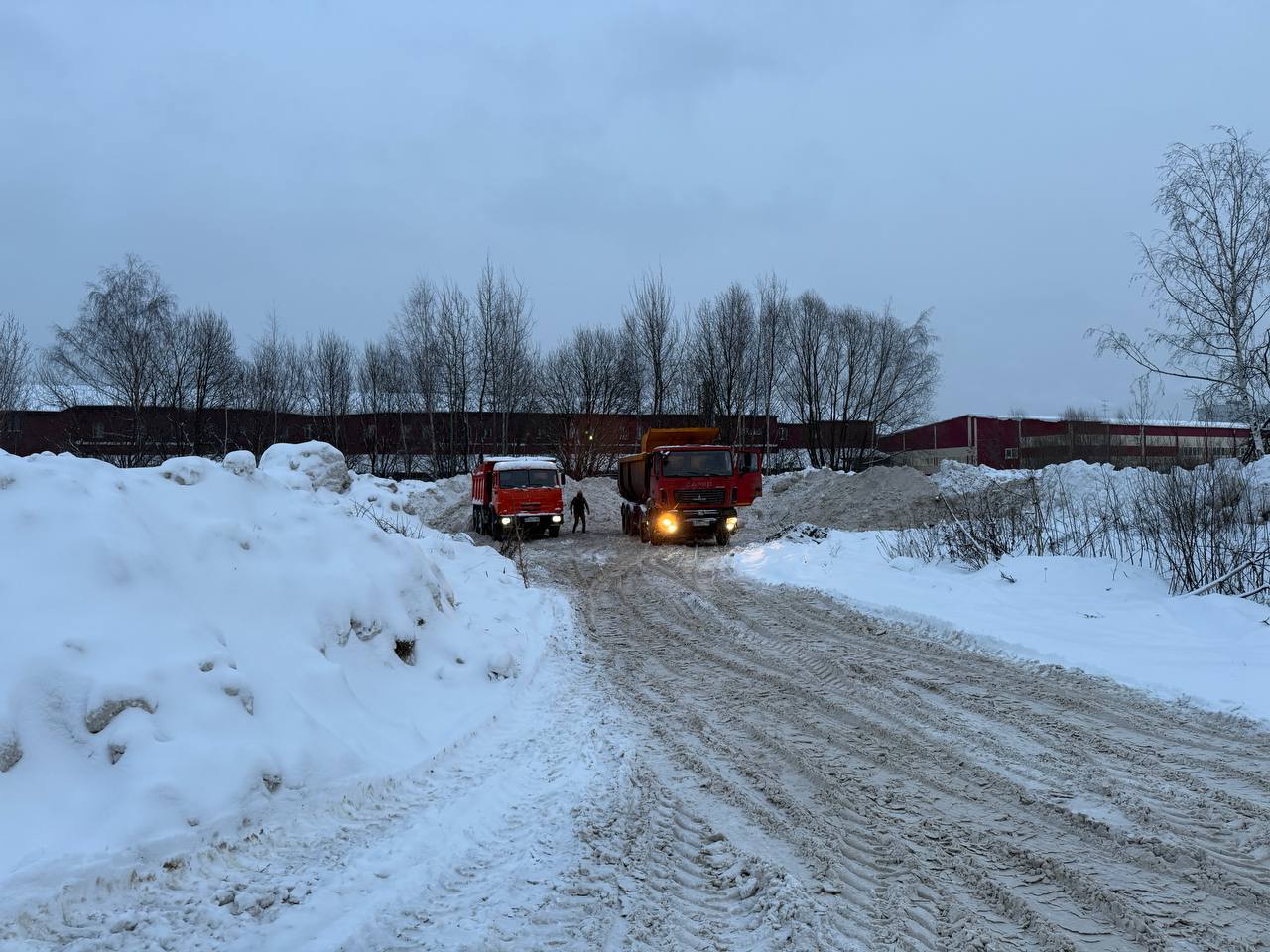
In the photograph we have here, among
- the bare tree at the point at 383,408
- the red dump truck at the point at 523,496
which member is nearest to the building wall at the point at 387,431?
the bare tree at the point at 383,408

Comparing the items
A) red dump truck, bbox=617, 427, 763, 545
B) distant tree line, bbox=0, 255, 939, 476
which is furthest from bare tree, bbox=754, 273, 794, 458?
red dump truck, bbox=617, 427, 763, 545

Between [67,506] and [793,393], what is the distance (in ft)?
159

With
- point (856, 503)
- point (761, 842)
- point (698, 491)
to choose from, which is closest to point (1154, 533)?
point (761, 842)

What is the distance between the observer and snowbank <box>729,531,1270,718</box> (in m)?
7.06

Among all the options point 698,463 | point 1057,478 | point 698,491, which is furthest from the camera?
point 1057,478

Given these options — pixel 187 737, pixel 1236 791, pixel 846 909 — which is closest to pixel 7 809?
pixel 187 737

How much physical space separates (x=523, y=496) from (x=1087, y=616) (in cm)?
1823

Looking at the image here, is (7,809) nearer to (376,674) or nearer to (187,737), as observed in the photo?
(187,737)

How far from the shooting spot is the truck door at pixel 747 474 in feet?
71.4

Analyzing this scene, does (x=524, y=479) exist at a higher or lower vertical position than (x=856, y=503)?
higher

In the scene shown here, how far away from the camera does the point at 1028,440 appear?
4566cm

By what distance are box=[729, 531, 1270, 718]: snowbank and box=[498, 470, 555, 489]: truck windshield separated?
41.1ft

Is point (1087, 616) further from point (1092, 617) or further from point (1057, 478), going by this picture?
point (1057, 478)

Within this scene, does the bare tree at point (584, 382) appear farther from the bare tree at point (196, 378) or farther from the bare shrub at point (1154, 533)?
the bare shrub at point (1154, 533)
